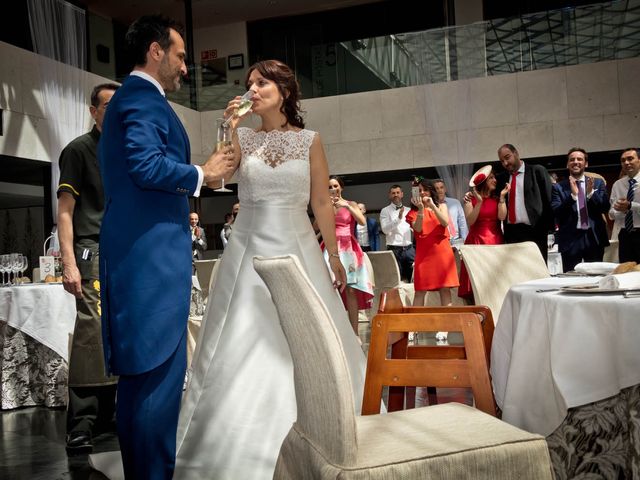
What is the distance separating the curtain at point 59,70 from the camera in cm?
947

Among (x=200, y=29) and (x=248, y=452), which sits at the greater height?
(x=200, y=29)

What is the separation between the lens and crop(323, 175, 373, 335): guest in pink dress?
19.3 ft

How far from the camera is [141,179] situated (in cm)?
190

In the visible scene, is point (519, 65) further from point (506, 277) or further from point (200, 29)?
point (506, 277)

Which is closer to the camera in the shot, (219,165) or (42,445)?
(219,165)

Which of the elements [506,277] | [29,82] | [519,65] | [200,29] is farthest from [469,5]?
[506,277]

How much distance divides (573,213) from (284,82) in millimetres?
3526

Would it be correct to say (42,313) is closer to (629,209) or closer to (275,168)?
(275,168)

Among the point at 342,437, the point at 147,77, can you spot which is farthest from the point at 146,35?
the point at 342,437

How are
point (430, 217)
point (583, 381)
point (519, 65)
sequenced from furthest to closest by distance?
point (519, 65), point (430, 217), point (583, 381)

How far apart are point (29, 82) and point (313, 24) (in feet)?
23.9

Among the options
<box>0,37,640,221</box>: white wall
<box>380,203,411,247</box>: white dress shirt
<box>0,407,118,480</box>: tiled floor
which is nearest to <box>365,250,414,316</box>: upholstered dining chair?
<box>380,203,411,247</box>: white dress shirt

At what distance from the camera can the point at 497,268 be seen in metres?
3.16

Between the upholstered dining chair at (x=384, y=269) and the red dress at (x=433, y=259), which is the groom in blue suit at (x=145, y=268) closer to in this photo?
the red dress at (x=433, y=259)
